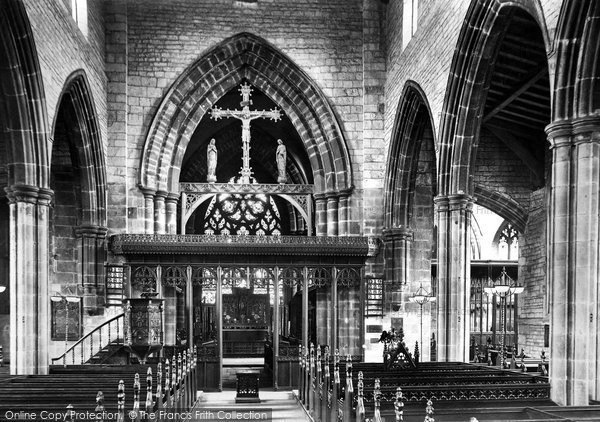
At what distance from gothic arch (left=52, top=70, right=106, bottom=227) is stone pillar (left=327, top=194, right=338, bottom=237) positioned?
654cm

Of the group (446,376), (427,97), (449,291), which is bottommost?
(446,376)

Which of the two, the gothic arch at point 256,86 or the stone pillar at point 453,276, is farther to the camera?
the gothic arch at point 256,86

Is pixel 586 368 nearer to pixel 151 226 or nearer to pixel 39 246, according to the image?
pixel 39 246

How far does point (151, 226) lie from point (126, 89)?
13.4 feet

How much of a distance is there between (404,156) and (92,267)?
30.3 ft

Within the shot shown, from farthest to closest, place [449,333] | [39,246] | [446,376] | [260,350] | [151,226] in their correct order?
[260,350], [151,226], [449,333], [39,246], [446,376]

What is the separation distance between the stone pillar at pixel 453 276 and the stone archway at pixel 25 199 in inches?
315

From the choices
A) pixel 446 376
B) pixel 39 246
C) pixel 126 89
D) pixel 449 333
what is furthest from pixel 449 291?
pixel 126 89

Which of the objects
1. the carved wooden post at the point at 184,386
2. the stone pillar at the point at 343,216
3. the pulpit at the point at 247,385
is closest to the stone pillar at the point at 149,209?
the stone pillar at the point at 343,216

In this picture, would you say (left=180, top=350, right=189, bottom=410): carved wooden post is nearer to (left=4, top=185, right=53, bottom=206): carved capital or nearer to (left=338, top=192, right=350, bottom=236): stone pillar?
(left=4, top=185, right=53, bottom=206): carved capital

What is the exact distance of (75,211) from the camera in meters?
21.3

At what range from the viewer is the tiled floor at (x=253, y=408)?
39.7 ft

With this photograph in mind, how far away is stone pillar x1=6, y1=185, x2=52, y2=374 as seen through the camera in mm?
13727

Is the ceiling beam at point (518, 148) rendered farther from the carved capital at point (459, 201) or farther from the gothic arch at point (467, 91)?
the carved capital at point (459, 201)
